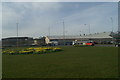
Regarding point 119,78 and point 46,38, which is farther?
point 46,38

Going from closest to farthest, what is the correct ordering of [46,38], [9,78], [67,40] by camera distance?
[9,78], [67,40], [46,38]

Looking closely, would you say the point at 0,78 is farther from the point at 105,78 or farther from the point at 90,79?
the point at 105,78

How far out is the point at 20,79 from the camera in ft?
25.1

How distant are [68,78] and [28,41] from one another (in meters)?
79.0

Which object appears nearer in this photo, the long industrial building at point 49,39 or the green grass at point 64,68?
the green grass at point 64,68

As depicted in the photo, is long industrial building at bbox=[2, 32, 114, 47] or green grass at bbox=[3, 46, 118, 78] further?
long industrial building at bbox=[2, 32, 114, 47]

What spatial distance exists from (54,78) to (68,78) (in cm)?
70

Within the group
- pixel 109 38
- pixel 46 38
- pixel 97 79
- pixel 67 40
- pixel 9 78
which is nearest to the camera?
pixel 97 79

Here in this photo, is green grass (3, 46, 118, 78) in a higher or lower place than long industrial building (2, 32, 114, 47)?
lower

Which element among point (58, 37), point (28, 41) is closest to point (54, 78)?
point (28, 41)

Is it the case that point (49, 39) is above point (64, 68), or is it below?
above

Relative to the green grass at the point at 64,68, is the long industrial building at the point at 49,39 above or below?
above

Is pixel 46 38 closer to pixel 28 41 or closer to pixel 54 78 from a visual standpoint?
pixel 28 41

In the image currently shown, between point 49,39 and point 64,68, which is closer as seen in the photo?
point 64,68
